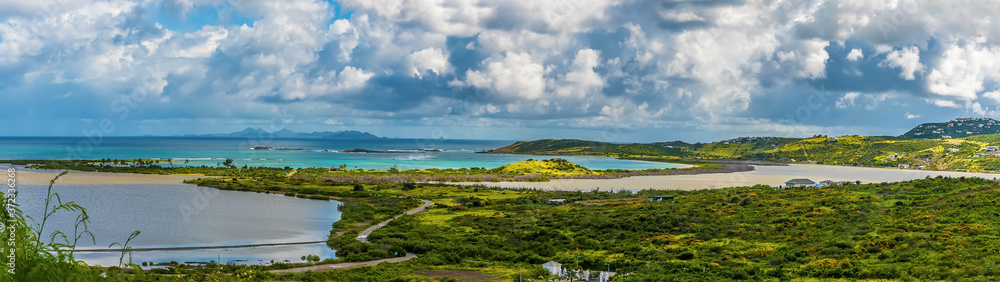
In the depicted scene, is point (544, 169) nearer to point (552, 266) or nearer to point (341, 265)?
point (552, 266)

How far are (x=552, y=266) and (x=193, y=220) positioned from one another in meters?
33.7

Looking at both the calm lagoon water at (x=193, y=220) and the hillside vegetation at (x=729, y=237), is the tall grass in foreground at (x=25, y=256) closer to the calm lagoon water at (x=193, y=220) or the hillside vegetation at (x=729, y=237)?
the hillside vegetation at (x=729, y=237)

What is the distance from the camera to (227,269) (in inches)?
1172

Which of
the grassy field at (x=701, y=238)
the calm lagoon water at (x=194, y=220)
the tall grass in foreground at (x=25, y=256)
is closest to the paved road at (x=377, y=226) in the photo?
the grassy field at (x=701, y=238)

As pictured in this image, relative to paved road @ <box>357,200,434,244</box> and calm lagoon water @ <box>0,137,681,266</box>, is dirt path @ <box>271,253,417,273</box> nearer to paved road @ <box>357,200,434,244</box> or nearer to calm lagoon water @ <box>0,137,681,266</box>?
calm lagoon water @ <box>0,137,681,266</box>

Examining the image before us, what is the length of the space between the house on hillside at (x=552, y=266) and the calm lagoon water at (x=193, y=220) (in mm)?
13042

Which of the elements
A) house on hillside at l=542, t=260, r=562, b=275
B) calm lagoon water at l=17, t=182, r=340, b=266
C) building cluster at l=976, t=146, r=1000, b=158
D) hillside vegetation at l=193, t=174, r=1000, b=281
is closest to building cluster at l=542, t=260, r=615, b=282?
house on hillside at l=542, t=260, r=562, b=275

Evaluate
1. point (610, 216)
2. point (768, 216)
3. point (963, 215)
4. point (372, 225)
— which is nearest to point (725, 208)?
point (768, 216)

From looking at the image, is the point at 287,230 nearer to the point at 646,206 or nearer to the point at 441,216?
the point at 441,216

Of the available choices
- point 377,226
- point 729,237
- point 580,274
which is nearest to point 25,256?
point 580,274

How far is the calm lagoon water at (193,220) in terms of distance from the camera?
3769cm

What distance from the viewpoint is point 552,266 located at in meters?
32.2

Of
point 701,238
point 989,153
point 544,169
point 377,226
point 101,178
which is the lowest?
point 377,226

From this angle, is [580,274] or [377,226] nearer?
[580,274]
